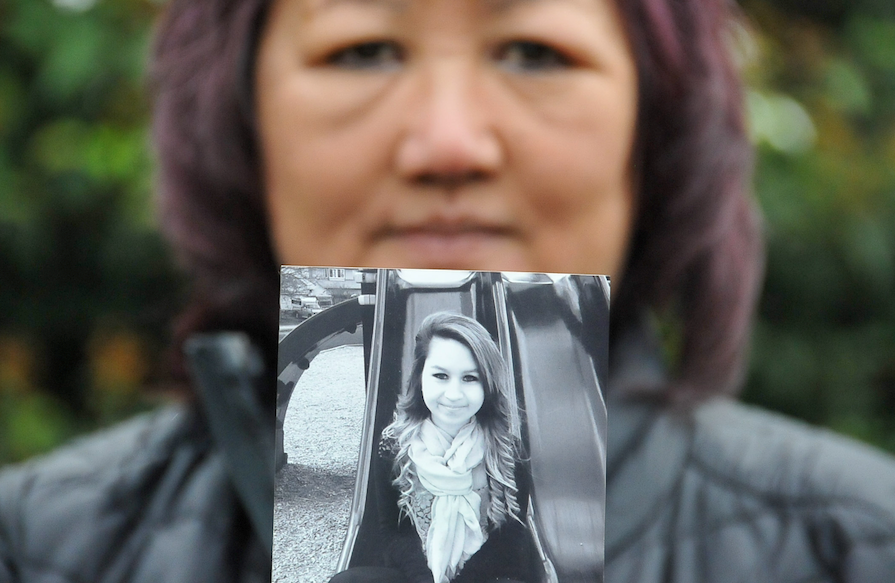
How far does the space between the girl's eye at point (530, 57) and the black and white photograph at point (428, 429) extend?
298 mm

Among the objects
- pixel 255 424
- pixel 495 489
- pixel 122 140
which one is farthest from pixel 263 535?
pixel 122 140

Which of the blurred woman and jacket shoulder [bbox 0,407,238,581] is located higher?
the blurred woman

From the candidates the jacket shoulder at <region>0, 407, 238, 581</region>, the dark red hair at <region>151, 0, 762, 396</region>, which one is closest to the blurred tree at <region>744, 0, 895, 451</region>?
the dark red hair at <region>151, 0, 762, 396</region>

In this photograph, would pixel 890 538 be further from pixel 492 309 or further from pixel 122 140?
pixel 122 140

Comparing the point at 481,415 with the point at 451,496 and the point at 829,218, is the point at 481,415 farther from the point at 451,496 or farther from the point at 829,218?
the point at 829,218

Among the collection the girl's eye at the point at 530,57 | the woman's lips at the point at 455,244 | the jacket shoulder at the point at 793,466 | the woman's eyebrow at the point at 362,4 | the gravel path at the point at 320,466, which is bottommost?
the jacket shoulder at the point at 793,466

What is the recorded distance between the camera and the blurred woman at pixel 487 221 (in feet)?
2.59

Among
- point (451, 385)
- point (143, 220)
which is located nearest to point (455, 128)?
point (451, 385)

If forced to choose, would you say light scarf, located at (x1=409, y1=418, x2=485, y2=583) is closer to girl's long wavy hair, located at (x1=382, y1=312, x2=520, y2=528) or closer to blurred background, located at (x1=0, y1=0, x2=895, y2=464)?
girl's long wavy hair, located at (x1=382, y1=312, x2=520, y2=528)

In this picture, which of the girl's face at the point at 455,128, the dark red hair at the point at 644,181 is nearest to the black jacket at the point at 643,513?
the dark red hair at the point at 644,181

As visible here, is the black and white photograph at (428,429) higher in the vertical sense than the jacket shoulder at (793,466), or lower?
higher

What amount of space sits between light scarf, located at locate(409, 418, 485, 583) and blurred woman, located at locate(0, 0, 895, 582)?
23 centimetres

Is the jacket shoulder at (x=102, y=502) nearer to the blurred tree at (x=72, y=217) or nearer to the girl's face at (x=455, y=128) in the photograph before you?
the girl's face at (x=455, y=128)

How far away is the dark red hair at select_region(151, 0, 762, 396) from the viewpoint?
926mm
